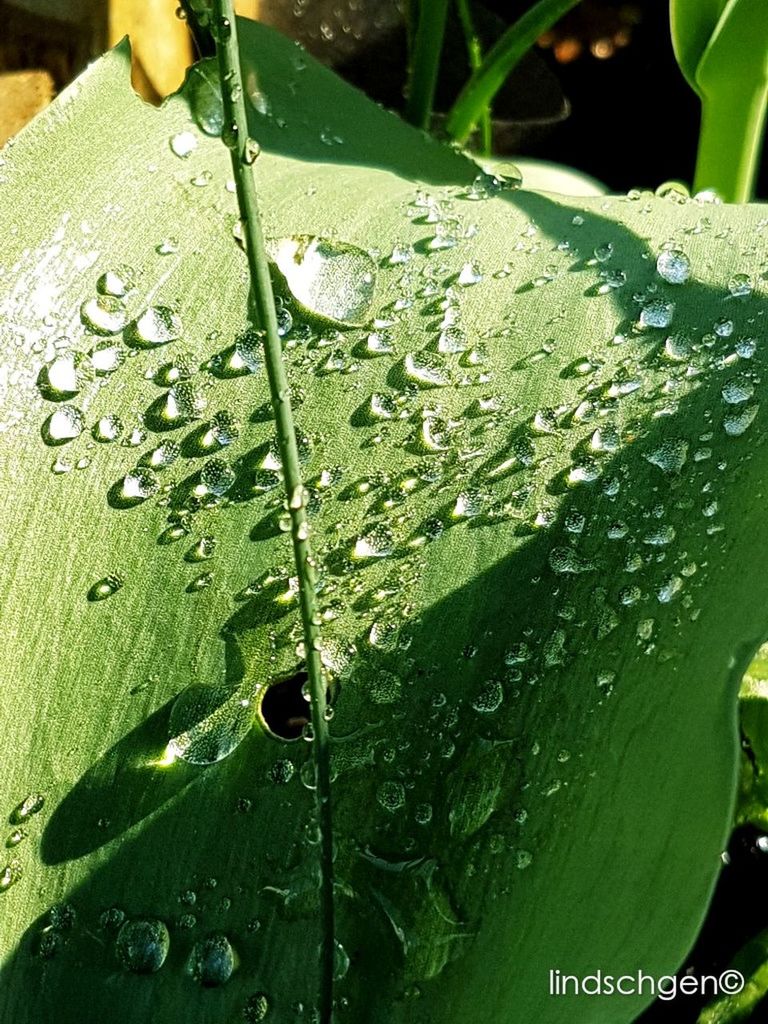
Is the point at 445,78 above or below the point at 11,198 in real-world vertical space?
above

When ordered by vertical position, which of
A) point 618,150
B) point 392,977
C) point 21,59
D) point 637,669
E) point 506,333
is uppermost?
point 618,150

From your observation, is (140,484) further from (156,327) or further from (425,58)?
(425,58)

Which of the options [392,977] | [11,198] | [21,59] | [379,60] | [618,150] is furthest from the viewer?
[618,150]

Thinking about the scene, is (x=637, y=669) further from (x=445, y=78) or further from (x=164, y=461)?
(x=445, y=78)

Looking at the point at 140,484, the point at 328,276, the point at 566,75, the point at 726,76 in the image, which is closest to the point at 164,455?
the point at 140,484

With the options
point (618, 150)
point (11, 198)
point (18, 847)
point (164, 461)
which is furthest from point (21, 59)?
point (618, 150)

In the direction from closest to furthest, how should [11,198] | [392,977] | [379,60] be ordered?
[392,977] < [11,198] < [379,60]

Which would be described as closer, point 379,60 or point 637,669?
point 637,669
